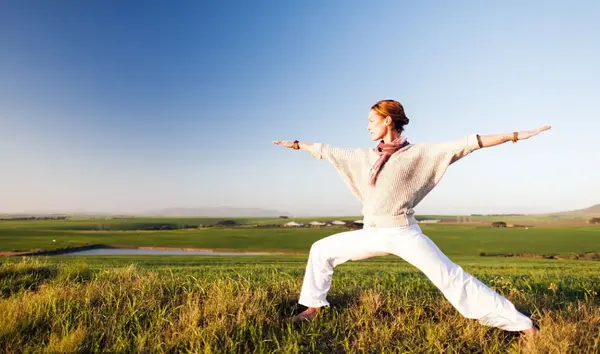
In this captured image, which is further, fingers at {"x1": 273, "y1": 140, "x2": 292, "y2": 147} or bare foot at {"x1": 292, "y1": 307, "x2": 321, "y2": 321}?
fingers at {"x1": 273, "y1": 140, "x2": 292, "y2": 147}

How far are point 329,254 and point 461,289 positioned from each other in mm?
1288

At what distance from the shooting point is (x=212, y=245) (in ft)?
171

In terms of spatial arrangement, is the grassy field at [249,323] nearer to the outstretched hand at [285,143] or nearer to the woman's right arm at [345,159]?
the woman's right arm at [345,159]

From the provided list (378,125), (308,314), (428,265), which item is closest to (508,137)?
(378,125)

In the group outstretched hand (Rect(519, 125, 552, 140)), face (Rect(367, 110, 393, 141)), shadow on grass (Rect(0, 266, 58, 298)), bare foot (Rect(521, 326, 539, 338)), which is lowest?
bare foot (Rect(521, 326, 539, 338))

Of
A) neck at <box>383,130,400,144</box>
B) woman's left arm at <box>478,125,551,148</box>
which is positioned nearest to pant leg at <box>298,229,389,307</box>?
neck at <box>383,130,400,144</box>

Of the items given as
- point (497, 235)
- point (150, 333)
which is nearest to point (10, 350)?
point (150, 333)

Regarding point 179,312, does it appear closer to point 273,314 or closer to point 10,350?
point 273,314

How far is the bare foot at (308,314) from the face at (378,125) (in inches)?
75.3

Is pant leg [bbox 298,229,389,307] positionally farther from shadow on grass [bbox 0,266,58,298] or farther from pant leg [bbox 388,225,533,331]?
shadow on grass [bbox 0,266,58,298]

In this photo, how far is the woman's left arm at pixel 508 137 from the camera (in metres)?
3.91

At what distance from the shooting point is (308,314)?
448cm

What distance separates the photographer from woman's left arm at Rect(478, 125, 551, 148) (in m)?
3.91

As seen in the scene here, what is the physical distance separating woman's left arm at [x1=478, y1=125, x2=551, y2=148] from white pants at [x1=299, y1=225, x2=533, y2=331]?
105 cm
